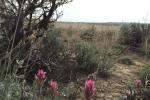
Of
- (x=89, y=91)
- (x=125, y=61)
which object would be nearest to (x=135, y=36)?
(x=125, y=61)

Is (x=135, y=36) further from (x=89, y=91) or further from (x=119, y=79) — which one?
(x=89, y=91)

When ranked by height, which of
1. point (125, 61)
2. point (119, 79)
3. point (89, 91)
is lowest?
point (119, 79)

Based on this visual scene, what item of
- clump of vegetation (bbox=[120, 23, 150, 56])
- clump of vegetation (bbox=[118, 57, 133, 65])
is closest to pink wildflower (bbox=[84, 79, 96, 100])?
clump of vegetation (bbox=[118, 57, 133, 65])

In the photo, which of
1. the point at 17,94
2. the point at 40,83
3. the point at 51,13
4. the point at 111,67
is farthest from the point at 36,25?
the point at 40,83

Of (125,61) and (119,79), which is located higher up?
(125,61)

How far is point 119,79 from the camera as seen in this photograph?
9.44m

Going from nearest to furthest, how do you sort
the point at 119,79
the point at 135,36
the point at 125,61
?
the point at 119,79 < the point at 125,61 < the point at 135,36

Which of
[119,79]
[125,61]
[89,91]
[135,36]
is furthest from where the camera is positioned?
[135,36]

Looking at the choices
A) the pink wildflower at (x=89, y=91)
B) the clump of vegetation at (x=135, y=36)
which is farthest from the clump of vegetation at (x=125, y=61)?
the pink wildflower at (x=89, y=91)

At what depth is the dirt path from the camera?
7.78 metres

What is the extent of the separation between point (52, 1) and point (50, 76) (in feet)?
5.66

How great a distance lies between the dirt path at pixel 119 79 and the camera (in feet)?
25.5

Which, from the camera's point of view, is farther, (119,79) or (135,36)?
(135,36)

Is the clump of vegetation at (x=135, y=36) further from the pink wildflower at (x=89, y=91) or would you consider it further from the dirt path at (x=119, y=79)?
the pink wildflower at (x=89, y=91)
